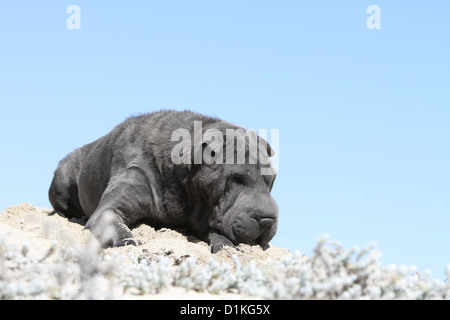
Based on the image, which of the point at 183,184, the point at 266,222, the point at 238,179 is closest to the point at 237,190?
the point at 238,179

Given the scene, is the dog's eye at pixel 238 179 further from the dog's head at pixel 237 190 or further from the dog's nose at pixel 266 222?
the dog's nose at pixel 266 222

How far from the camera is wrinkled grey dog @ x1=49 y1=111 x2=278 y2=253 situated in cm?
816

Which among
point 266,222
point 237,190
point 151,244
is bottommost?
point 151,244

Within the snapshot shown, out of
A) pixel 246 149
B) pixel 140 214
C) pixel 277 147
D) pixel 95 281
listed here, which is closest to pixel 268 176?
pixel 246 149

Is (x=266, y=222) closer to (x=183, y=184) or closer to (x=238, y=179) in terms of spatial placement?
(x=238, y=179)

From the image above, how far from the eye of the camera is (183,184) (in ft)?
28.6

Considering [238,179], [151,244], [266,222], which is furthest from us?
[238,179]

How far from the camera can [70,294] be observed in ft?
13.4

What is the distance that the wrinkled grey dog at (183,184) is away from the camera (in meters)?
8.16

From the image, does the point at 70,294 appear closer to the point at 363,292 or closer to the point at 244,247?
the point at 363,292

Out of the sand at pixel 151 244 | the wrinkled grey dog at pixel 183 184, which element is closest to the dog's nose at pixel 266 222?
the wrinkled grey dog at pixel 183 184

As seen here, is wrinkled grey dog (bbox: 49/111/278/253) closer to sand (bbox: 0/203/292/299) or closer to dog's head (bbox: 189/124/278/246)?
dog's head (bbox: 189/124/278/246)

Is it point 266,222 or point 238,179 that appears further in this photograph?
point 238,179

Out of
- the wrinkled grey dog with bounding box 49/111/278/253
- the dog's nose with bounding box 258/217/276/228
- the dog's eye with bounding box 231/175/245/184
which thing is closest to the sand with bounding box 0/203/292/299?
the wrinkled grey dog with bounding box 49/111/278/253
